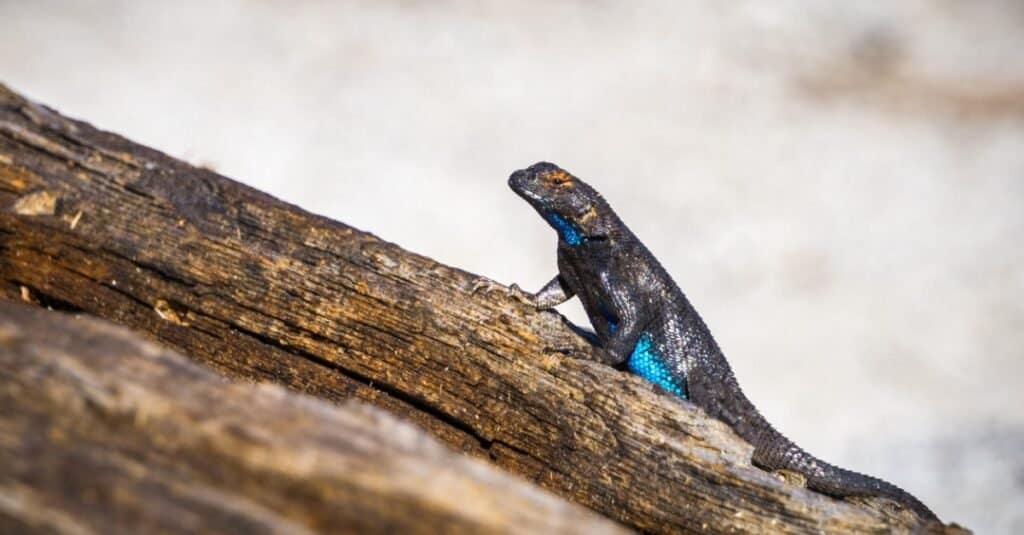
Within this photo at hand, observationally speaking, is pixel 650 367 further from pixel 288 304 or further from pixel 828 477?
pixel 288 304

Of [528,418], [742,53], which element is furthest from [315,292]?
[742,53]

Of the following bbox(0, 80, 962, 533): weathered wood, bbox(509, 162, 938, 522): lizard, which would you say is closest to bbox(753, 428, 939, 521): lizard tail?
bbox(509, 162, 938, 522): lizard

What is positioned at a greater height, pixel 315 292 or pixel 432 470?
pixel 315 292

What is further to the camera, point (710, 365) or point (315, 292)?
point (710, 365)

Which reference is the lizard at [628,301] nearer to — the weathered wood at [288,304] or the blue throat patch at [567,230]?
the blue throat patch at [567,230]

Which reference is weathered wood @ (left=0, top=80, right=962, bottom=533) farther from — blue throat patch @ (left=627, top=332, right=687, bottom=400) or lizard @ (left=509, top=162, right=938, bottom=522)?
blue throat patch @ (left=627, top=332, right=687, bottom=400)

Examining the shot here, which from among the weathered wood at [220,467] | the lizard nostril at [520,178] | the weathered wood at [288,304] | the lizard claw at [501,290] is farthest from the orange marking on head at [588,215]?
the weathered wood at [220,467]

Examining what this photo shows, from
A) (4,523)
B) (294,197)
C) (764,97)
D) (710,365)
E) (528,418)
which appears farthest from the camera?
(764,97)

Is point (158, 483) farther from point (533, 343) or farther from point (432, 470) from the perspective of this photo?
point (533, 343)
